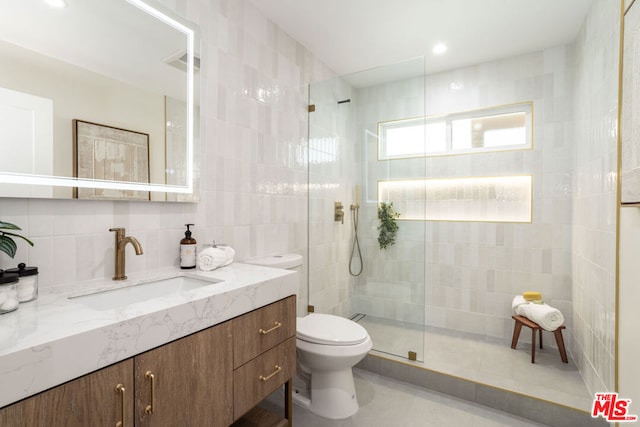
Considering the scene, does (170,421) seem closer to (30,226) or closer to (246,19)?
(30,226)

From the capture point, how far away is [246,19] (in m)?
1.99

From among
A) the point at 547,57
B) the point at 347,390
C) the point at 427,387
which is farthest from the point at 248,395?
the point at 547,57

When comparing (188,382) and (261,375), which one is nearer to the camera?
(188,382)

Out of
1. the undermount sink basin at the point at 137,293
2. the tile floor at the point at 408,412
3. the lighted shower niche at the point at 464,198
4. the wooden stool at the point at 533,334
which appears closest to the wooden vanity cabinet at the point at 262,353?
the undermount sink basin at the point at 137,293

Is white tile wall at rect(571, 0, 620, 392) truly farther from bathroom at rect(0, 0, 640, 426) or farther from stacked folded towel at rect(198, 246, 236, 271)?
stacked folded towel at rect(198, 246, 236, 271)

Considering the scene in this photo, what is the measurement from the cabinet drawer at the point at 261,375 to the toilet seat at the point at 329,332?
12.0 inches

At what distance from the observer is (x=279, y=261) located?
200 centimetres

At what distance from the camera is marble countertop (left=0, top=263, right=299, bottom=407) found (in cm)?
68

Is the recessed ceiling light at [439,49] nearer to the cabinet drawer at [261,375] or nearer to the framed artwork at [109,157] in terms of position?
the framed artwork at [109,157]

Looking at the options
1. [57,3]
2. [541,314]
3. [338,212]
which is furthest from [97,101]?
[541,314]

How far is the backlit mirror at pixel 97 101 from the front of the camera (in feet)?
3.56

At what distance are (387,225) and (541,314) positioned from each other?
4.35 ft

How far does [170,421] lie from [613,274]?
2149mm

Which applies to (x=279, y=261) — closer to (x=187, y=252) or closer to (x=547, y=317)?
(x=187, y=252)
